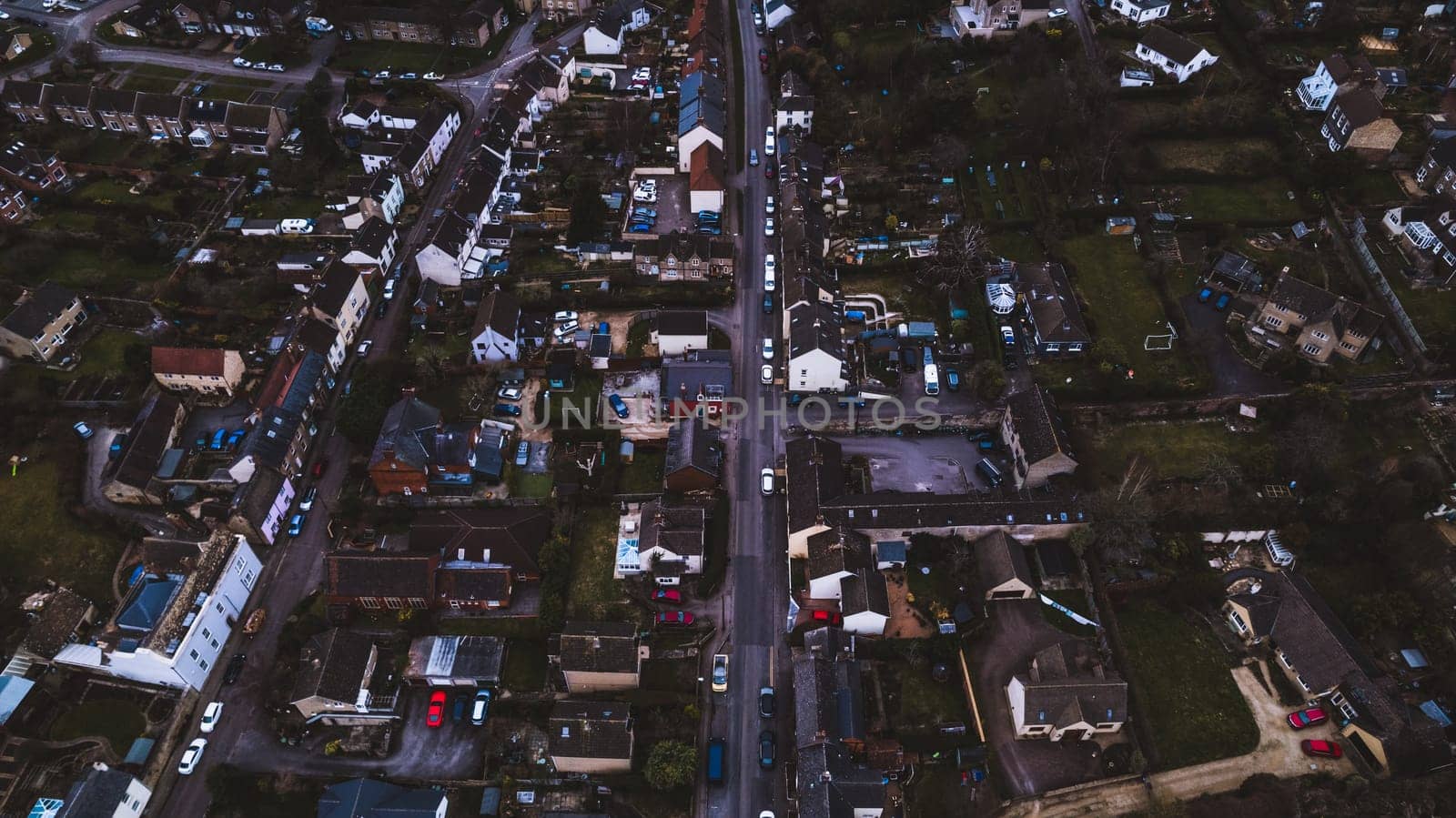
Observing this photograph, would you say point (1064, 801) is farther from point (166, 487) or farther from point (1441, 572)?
point (166, 487)

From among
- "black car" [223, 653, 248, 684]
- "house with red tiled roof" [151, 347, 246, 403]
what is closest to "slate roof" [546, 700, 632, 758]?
"black car" [223, 653, 248, 684]

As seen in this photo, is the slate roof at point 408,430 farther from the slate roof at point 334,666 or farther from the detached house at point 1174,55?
the detached house at point 1174,55

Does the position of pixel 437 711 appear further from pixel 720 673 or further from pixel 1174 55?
pixel 1174 55

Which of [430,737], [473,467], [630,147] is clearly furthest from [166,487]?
[630,147]

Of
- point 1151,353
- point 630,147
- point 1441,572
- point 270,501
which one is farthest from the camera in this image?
point 630,147

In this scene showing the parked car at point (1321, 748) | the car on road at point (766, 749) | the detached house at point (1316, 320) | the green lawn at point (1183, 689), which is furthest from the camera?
the detached house at point (1316, 320)

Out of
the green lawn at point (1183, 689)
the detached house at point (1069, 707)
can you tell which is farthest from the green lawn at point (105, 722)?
the green lawn at point (1183, 689)

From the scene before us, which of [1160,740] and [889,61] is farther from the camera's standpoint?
[889,61]
